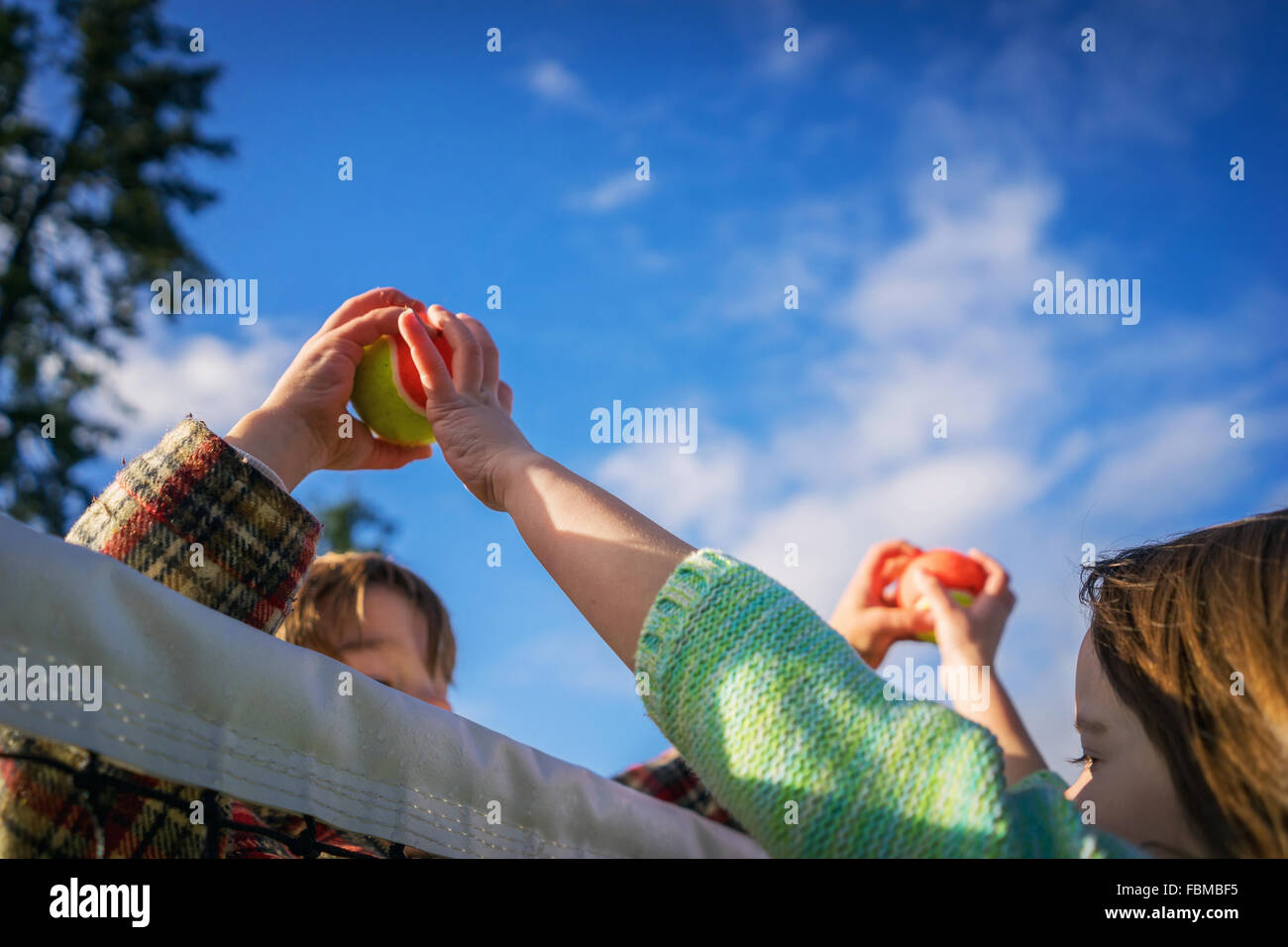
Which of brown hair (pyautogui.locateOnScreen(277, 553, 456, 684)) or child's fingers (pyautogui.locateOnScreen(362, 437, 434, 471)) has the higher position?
child's fingers (pyautogui.locateOnScreen(362, 437, 434, 471))

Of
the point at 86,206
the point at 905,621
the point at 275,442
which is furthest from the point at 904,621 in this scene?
the point at 86,206

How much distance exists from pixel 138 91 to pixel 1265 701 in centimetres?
1608

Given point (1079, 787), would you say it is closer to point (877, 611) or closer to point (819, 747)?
point (819, 747)

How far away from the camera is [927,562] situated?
3473 millimetres

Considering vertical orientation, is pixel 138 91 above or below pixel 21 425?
above

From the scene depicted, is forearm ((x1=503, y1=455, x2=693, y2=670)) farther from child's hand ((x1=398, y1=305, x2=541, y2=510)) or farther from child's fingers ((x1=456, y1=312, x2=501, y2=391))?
child's fingers ((x1=456, y1=312, x2=501, y2=391))

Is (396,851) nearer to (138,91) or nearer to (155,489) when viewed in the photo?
(155,489)

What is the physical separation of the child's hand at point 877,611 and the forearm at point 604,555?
6.61ft

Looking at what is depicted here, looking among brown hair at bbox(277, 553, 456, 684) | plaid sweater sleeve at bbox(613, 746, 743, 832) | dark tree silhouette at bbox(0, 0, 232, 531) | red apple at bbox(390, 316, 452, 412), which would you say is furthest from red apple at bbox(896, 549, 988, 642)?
dark tree silhouette at bbox(0, 0, 232, 531)

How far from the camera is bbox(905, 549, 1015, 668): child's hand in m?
2.99

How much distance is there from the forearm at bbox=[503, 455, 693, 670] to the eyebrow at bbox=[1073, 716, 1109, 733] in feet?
1.92

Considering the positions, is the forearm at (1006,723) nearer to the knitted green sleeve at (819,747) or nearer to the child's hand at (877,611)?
the child's hand at (877,611)

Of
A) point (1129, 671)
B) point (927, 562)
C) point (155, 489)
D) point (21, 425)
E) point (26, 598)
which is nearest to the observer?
point (26, 598)
